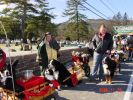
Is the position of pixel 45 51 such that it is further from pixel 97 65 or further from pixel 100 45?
pixel 97 65

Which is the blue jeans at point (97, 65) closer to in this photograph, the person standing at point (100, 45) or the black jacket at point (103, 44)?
the person standing at point (100, 45)

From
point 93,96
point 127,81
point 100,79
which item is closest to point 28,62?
point 100,79

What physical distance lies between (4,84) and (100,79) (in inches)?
231

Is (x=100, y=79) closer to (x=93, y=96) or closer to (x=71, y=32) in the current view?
(x=93, y=96)

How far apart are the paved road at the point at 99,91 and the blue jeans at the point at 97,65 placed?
14.9 inches

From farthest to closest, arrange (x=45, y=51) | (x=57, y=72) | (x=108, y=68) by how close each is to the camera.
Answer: (x=108, y=68)
(x=45, y=51)
(x=57, y=72)

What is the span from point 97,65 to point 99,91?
2198 millimetres

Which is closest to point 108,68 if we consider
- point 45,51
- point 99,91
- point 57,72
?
point 99,91

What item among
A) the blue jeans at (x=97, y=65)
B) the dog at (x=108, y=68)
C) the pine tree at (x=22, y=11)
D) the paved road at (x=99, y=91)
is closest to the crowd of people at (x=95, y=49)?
the blue jeans at (x=97, y=65)

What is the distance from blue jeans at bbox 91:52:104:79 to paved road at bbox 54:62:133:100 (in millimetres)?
380

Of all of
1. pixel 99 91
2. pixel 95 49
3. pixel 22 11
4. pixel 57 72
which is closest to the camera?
pixel 99 91

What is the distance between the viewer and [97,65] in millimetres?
12844

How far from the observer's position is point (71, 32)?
99750 mm

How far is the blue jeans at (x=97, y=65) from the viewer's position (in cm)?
1271
